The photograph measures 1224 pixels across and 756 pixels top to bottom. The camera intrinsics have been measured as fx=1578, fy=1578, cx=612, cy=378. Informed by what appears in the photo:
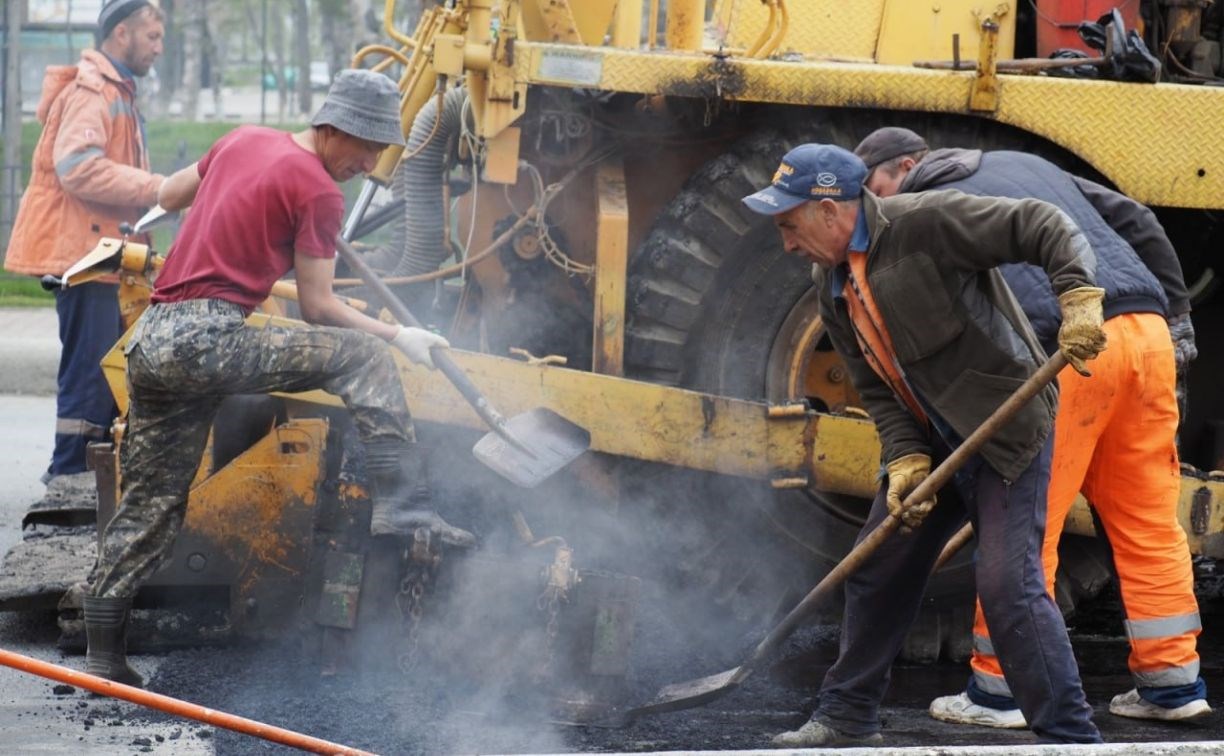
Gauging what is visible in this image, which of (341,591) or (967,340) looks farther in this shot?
(341,591)

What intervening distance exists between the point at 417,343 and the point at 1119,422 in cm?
194

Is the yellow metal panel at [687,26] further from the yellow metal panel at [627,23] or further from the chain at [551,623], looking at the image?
the chain at [551,623]

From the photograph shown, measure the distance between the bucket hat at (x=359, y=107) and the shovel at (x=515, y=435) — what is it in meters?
0.33

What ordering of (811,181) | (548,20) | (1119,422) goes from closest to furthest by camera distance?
(811,181) < (1119,422) < (548,20)

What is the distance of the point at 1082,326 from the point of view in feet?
11.1

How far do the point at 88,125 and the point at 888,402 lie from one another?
3545mm

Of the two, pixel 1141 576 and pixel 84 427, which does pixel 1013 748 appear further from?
pixel 84 427

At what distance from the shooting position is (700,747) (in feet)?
13.5

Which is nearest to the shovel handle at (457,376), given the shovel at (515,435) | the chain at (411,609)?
the shovel at (515,435)

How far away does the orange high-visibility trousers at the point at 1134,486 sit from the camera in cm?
412

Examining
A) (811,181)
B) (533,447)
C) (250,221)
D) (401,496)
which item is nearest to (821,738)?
(533,447)

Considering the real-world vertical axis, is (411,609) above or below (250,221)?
below

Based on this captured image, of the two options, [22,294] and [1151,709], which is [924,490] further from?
[22,294]

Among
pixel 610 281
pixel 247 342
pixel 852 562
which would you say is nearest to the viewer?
pixel 852 562
